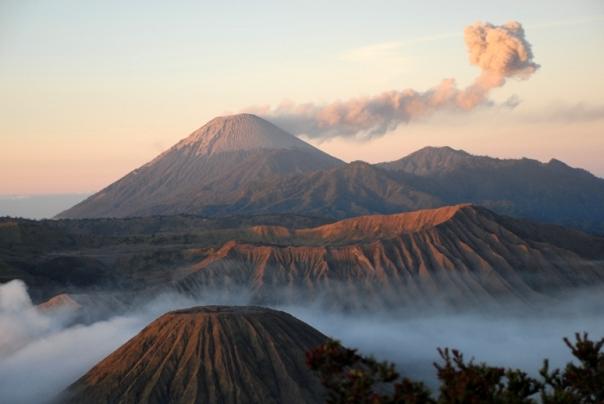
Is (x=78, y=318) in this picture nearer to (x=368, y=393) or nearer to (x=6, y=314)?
(x=6, y=314)

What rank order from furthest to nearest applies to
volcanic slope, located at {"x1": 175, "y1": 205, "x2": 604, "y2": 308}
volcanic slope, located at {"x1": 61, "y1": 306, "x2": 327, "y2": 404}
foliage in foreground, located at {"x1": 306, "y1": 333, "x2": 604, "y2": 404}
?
volcanic slope, located at {"x1": 175, "y1": 205, "x2": 604, "y2": 308}
volcanic slope, located at {"x1": 61, "y1": 306, "x2": 327, "y2": 404}
foliage in foreground, located at {"x1": 306, "y1": 333, "x2": 604, "y2": 404}

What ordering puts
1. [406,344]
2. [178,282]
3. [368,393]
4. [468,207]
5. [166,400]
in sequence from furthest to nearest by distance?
[468,207]
[178,282]
[406,344]
[166,400]
[368,393]

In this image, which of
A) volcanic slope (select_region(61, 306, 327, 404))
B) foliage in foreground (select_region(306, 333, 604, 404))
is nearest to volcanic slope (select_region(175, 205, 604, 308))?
volcanic slope (select_region(61, 306, 327, 404))

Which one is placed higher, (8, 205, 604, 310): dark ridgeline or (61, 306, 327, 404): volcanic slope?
(8, 205, 604, 310): dark ridgeline

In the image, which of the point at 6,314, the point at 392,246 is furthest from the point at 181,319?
the point at 392,246

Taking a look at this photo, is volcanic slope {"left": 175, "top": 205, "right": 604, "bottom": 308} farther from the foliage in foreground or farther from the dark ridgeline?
the foliage in foreground

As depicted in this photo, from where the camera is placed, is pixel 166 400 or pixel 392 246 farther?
pixel 392 246

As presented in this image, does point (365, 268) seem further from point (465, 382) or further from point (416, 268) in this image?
point (465, 382)
